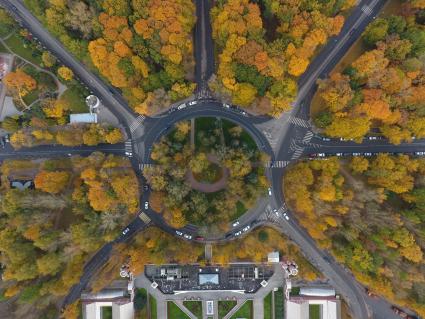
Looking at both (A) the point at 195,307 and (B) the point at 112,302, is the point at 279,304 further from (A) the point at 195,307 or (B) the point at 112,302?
(B) the point at 112,302

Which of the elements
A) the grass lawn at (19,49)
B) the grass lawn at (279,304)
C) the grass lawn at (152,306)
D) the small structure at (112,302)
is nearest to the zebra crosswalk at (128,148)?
the grass lawn at (19,49)

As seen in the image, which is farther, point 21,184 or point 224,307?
point 224,307

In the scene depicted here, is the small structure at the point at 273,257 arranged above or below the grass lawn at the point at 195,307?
above

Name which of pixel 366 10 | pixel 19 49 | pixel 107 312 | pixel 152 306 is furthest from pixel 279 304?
pixel 19 49

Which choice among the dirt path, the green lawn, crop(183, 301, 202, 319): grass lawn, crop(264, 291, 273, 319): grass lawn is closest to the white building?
crop(264, 291, 273, 319): grass lawn

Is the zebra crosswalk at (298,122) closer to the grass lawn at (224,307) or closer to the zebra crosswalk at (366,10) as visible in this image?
the zebra crosswalk at (366,10)

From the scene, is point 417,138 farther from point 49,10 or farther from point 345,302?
point 49,10

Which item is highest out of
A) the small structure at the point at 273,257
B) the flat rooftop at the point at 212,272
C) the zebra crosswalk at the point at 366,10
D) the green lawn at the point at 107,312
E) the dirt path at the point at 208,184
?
the zebra crosswalk at the point at 366,10
